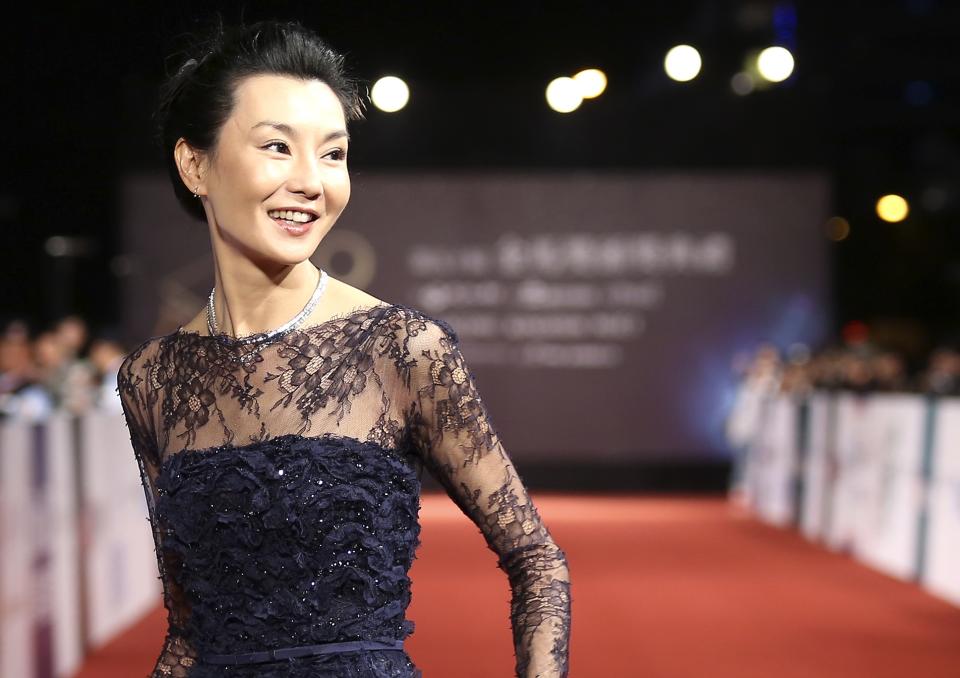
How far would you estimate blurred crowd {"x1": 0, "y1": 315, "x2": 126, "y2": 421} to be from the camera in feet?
25.7

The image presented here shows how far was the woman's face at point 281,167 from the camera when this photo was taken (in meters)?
1.82

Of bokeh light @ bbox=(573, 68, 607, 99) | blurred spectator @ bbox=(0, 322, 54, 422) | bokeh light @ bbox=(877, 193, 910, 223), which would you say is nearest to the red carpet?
blurred spectator @ bbox=(0, 322, 54, 422)

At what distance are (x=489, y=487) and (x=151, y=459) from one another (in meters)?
0.53

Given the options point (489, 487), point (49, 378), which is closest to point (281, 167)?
point (489, 487)

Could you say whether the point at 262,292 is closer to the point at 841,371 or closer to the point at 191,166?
the point at 191,166

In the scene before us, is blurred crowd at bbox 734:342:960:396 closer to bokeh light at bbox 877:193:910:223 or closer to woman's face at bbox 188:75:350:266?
bokeh light at bbox 877:193:910:223

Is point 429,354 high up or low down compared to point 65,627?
up

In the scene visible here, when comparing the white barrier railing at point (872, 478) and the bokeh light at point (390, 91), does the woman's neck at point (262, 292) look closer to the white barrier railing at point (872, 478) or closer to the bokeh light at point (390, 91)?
the white barrier railing at point (872, 478)

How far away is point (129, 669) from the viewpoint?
22.0ft

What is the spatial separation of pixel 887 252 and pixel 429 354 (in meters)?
24.3

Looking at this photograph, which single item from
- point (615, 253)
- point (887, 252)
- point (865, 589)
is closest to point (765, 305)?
point (615, 253)

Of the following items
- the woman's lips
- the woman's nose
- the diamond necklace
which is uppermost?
the woman's nose

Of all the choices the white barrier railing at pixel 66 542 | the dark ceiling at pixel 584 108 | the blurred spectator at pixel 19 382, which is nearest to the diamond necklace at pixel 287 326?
the white barrier railing at pixel 66 542

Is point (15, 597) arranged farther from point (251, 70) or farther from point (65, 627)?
point (251, 70)
